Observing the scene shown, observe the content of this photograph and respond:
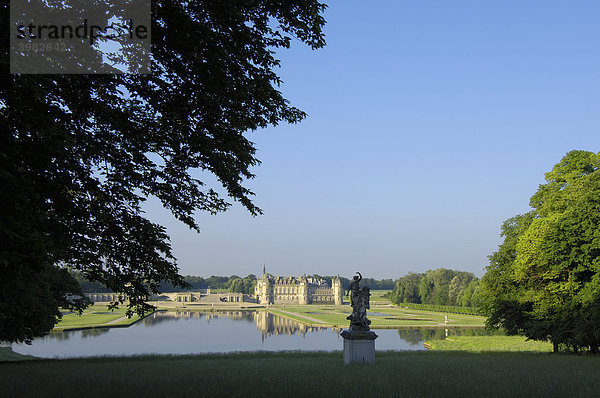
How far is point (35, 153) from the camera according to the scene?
6.03 m

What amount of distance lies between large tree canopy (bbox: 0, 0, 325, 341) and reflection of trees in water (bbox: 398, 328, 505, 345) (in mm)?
37692

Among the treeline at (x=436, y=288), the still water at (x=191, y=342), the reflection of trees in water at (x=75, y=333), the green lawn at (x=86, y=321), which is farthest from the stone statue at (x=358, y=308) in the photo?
the treeline at (x=436, y=288)

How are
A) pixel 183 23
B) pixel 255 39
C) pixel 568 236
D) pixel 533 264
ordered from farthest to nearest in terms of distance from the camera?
pixel 533 264, pixel 568 236, pixel 255 39, pixel 183 23

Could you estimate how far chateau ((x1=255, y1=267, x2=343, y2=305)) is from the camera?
157875 mm

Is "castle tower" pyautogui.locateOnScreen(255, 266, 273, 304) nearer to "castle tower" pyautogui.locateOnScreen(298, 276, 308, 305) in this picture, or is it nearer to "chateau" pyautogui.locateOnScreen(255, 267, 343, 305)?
"chateau" pyautogui.locateOnScreen(255, 267, 343, 305)

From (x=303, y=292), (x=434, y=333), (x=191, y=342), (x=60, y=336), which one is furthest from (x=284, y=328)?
(x=303, y=292)

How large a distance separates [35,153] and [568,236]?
67.2ft

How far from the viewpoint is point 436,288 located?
107 m

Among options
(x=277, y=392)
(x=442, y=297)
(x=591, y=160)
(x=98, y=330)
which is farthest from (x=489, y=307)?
(x=442, y=297)

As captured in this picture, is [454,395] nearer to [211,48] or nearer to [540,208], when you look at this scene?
[211,48]

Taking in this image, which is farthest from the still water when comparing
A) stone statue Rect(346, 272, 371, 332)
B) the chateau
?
the chateau

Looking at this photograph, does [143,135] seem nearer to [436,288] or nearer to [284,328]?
[284,328]

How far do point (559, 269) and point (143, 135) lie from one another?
62.6 feet

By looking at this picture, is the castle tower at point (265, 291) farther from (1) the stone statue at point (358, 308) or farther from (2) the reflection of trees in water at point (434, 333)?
(1) the stone statue at point (358, 308)
